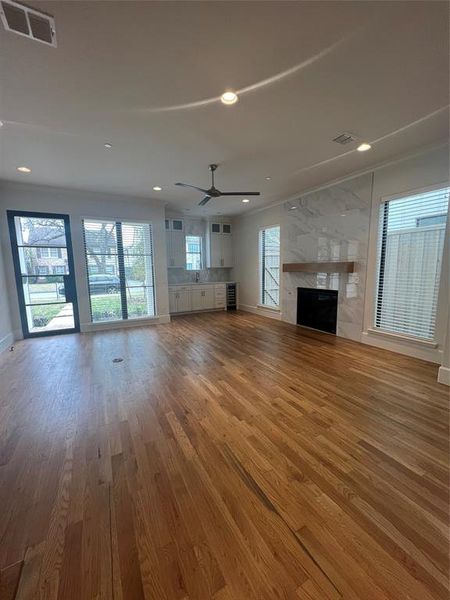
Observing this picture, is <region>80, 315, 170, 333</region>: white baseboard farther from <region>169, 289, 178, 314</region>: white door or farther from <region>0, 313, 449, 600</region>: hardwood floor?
<region>0, 313, 449, 600</region>: hardwood floor

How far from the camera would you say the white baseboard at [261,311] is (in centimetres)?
666

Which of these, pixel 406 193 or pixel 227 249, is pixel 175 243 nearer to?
pixel 227 249

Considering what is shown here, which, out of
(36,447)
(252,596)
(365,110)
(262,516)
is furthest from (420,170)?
(36,447)

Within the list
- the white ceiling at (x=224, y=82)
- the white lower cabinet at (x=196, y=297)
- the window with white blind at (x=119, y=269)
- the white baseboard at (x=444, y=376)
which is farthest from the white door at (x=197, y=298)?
the white baseboard at (x=444, y=376)

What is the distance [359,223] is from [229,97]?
3236mm

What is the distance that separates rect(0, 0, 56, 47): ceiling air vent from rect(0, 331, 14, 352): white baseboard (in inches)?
178

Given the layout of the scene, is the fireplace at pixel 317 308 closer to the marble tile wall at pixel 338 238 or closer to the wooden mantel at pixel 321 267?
the marble tile wall at pixel 338 238

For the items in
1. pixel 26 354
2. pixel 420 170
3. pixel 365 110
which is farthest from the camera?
pixel 26 354

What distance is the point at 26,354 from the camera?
4.19 meters

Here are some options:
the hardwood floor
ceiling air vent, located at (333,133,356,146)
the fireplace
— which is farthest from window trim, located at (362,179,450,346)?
ceiling air vent, located at (333,133,356,146)

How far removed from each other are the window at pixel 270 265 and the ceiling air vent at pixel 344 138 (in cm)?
323

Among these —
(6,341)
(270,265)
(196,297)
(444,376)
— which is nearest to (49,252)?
(6,341)

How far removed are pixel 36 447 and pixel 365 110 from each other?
4389mm

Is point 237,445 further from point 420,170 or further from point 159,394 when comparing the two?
point 420,170
